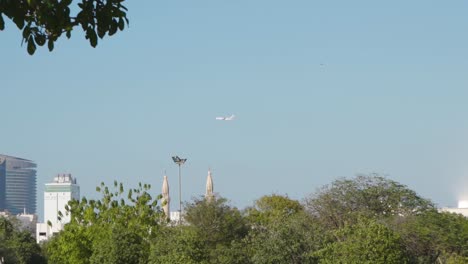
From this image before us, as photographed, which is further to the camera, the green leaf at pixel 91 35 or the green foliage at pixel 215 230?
the green foliage at pixel 215 230

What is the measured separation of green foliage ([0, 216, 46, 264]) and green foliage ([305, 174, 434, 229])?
22454 millimetres

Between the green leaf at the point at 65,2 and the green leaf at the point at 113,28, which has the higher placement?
the green leaf at the point at 65,2

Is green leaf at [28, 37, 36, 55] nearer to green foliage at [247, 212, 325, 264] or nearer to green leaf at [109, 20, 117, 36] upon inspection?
green leaf at [109, 20, 117, 36]

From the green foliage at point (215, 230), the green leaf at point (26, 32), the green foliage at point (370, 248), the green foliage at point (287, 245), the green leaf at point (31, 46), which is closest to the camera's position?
the green leaf at point (26, 32)

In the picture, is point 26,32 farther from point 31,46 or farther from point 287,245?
point 287,245

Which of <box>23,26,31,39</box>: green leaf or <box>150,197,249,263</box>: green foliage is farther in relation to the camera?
<box>150,197,249,263</box>: green foliage

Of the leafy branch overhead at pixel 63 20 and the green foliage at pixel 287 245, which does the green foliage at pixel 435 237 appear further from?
the leafy branch overhead at pixel 63 20

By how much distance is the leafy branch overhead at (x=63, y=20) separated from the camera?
7.76 meters

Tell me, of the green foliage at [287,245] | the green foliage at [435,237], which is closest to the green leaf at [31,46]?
the green foliage at [287,245]

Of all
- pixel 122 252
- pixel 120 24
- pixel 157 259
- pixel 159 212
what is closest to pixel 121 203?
pixel 159 212

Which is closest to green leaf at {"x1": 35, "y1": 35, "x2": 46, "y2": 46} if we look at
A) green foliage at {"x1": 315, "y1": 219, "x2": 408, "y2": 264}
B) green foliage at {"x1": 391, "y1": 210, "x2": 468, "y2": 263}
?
green foliage at {"x1": 315, "y1": 219, "x2": 408, "y2": 264}

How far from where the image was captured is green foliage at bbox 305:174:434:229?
182ft

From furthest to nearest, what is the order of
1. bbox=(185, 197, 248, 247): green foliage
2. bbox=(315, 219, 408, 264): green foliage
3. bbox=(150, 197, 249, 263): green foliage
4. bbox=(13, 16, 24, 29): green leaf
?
bbox=(185, 197, 248, 247): green foliage < bbox=(150, 197, 249, 263): green foliage < bbox=(315, 219, 408, 264): green foliage < bbox=(13, 16, 24, 29): green leaf

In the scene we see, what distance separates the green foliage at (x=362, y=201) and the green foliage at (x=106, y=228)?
893cm
